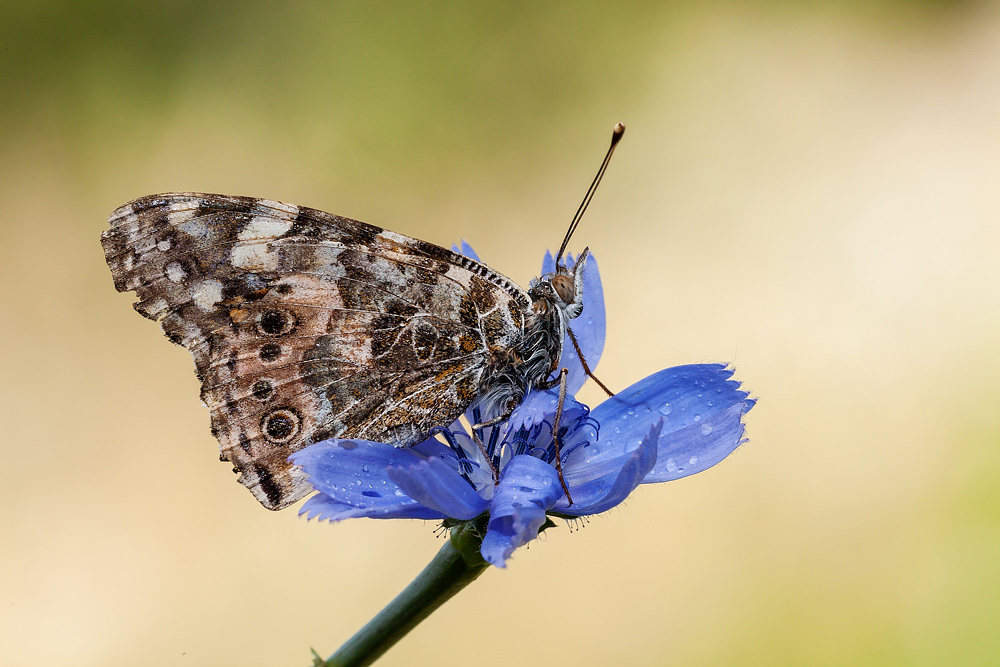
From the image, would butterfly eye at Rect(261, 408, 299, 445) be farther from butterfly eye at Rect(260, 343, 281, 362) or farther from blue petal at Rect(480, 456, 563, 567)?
blue petal at Rect(480, 456, 563, 567)

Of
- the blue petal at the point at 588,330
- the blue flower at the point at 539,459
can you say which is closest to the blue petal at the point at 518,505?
the blue flower at the point at 539,459

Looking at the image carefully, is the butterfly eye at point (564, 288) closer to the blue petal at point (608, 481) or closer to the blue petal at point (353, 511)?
the blue petal at point (608, 481)

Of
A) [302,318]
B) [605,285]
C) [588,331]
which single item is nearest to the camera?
[302,318]

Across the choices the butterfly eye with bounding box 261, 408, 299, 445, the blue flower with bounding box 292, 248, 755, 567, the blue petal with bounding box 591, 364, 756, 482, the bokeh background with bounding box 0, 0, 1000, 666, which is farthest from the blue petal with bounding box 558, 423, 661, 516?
the bokeh background with bounding box 0, 0, 1000, 666

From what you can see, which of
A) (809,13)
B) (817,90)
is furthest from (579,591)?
(809,13)

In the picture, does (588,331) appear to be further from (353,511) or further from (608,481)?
(353,511)

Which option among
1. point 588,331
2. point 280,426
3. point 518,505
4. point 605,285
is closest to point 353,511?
point 518,505
